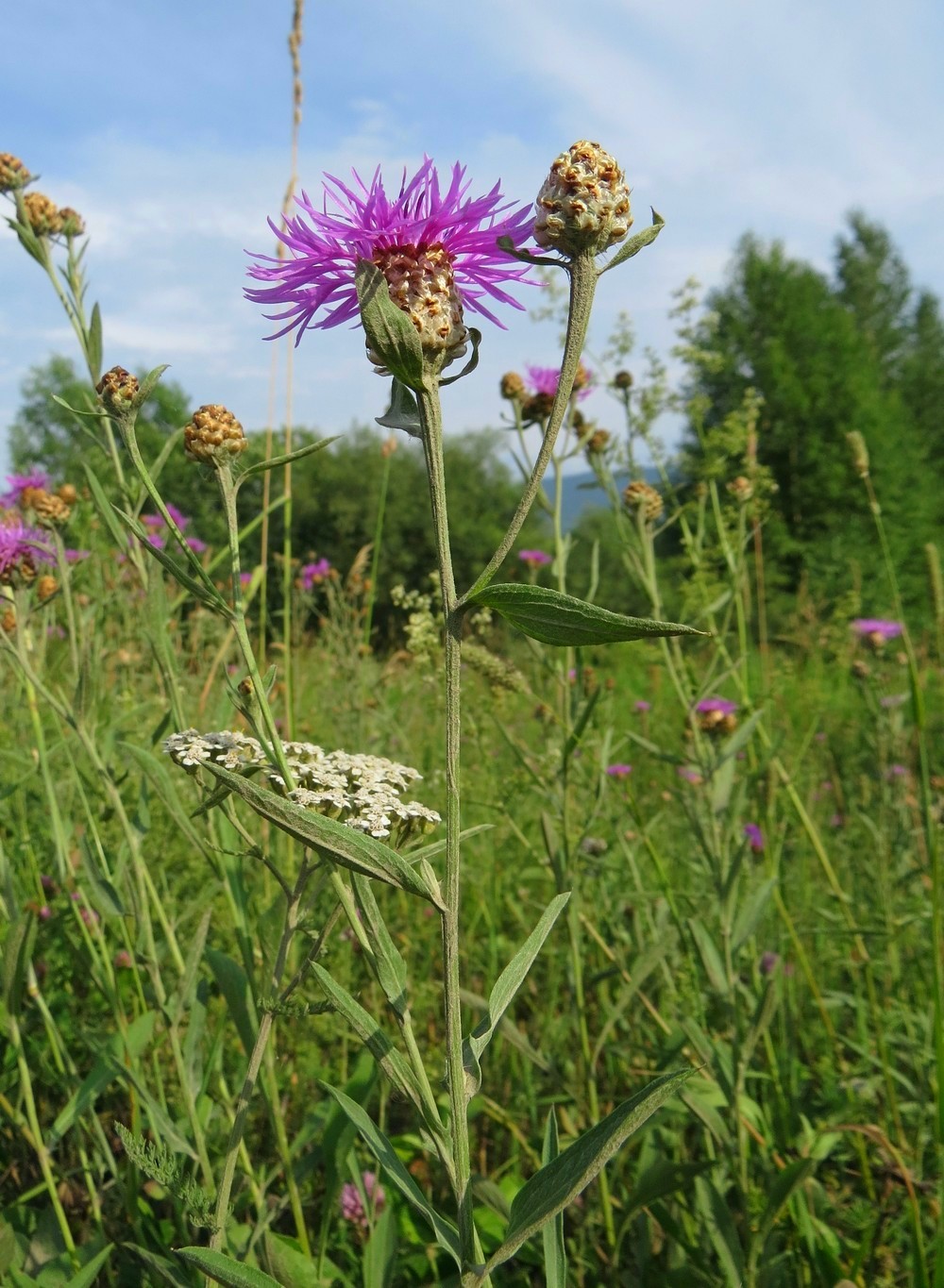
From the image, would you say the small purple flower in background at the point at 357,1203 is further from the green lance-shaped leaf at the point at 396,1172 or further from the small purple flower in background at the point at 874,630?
the small purple flower in background at the point at 874,630

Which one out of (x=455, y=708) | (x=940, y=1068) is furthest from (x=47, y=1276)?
(x=940, y=1068)

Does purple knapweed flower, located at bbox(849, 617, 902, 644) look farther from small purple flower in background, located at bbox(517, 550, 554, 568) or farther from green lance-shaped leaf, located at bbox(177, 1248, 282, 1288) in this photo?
green lance-shaped leaf, located at bbox(177, 1248, 282, 1288)

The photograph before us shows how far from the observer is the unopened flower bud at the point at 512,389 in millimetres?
2318

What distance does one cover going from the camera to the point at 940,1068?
4.26 feet

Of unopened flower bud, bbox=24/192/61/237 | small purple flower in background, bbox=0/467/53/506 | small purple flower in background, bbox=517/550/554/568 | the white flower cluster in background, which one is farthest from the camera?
small purple flower in background, bbox=517/550/554/568

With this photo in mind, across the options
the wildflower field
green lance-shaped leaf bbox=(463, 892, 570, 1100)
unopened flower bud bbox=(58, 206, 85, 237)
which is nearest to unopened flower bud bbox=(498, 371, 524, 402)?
the wildflower field

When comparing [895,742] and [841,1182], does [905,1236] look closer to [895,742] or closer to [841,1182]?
[841,1182]

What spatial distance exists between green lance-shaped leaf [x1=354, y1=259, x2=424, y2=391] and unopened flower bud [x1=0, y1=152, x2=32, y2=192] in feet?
4.65

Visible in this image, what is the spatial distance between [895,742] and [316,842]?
9.54 feet

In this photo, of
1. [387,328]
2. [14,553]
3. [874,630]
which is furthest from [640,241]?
[874,630]

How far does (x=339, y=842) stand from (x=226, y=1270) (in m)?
0.41

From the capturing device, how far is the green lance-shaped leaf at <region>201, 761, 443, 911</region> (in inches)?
28.5

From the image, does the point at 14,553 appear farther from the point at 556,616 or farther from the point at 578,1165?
the point at 578,1165

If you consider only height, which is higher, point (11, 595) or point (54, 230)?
point (54, 230)
